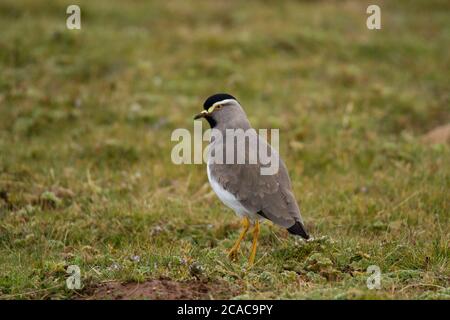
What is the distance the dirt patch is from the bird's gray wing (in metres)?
0.97

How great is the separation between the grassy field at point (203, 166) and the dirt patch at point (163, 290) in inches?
0.8

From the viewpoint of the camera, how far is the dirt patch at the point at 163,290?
6.12 metres

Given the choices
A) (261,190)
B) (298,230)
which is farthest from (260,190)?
(298,230)

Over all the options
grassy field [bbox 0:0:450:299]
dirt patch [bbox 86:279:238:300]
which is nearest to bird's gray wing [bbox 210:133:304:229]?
grassy field [bbox 0:0:450:299]

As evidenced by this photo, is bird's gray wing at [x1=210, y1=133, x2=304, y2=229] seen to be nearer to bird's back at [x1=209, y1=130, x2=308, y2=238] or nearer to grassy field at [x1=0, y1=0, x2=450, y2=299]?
bird's back at [x1=209, y1=130, x2=308, y2=238]

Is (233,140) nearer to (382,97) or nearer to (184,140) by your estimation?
(184,140)

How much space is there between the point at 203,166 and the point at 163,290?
422 centimetres

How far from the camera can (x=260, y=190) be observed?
281 inches

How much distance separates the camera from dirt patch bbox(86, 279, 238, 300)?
6.12 meters

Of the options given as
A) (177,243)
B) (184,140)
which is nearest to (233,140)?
(177,243)

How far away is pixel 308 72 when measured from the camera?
14141 millimetres

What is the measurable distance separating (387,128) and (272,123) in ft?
6.87

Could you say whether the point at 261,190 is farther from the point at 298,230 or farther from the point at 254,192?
the point at 298,230
